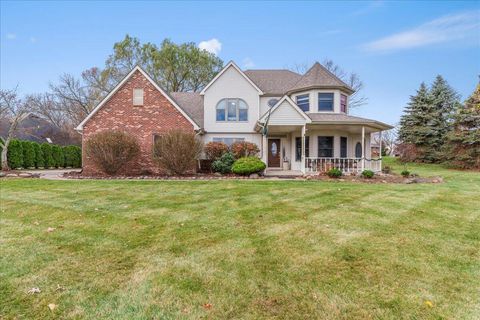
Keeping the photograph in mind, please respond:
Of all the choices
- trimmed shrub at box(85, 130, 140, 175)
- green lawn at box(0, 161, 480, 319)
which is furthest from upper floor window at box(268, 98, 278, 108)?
green lawn at box(0, 161, 480, 319)

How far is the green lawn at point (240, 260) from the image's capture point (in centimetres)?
288

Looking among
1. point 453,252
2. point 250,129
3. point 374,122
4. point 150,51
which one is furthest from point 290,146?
point 150,51

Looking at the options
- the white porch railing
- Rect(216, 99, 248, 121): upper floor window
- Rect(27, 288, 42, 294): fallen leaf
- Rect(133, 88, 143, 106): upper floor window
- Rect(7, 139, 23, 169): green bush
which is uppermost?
Rect(133, 88, 143, 106): upper floor window

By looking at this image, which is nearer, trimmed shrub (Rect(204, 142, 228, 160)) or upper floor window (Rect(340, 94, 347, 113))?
trimmed shrub (Rect(204, 142, 228, 160))

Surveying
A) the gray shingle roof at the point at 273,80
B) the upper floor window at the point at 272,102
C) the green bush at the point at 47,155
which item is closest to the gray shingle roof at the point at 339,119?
the upper floor window at the point at 272,102

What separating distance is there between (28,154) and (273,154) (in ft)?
59.5

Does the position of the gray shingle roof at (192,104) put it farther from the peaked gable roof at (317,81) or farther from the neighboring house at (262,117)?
the peaked gable roof at (317,81)

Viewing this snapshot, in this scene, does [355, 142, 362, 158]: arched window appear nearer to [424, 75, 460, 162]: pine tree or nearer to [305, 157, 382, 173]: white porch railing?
[305, 157, 382, 173]: white porch railing

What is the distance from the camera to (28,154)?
22.0 meters

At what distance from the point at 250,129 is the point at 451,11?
11416mm

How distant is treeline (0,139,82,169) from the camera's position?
20.3 meters

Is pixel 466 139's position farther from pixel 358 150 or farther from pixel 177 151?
pixel 177 151

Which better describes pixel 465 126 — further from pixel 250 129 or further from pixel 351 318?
pixel 351 318

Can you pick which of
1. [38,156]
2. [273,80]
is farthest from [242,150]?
[38,156]
